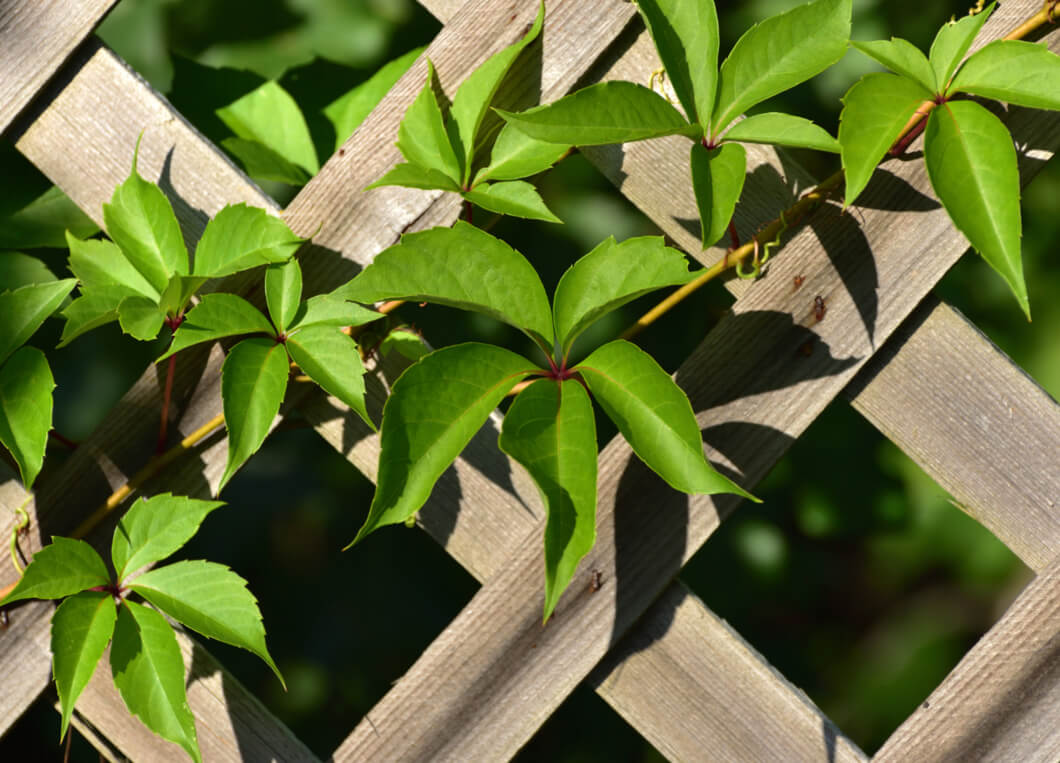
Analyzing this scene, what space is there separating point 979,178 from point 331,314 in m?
0.56

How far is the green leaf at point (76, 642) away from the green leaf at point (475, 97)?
52 cm

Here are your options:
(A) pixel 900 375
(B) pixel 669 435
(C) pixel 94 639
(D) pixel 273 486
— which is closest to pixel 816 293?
(A) pixel 900 375

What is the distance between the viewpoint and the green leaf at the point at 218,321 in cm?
78

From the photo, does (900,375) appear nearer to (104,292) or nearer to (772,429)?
(772,429)

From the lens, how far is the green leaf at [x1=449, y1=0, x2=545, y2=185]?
32.5 inches

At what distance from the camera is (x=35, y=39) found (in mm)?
927

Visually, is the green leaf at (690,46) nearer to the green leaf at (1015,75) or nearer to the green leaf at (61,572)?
the green leaf at (1015,75)

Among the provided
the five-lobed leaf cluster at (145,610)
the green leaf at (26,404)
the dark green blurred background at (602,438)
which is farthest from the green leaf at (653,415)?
the dark green blurred background at (602,438)

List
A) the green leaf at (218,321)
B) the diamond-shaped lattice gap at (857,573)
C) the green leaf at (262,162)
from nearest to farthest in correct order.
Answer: the green leaf at (218,321) < the green leaf at (262,162) < the diamond-shaped lattice gap at (857,573)

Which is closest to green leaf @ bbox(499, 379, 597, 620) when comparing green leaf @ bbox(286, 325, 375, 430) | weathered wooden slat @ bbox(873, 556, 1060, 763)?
green leaf @ bbox(286, 325, 375, 430)

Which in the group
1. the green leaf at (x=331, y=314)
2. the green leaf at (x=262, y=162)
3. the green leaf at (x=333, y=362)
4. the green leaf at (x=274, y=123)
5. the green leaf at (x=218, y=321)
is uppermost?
the green leaf at (x=274, y=123)

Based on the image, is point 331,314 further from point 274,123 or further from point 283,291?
point 274,123

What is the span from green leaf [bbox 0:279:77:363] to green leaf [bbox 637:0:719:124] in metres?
0.57

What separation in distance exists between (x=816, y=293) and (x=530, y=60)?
0.36m
